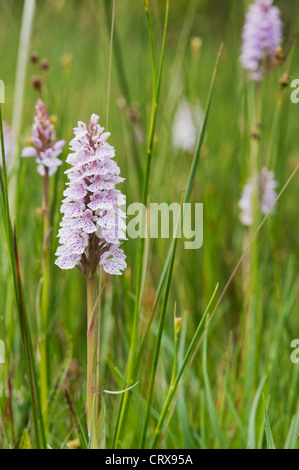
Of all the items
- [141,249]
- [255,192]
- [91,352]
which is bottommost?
[91,352]

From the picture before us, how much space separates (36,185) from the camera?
1373 millimetres

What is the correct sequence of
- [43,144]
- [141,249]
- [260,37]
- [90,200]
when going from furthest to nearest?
[260,37] < [43,144] < [141,249] < [90,200]

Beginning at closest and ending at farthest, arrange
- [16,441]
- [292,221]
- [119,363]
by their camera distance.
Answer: [16,441]
[119,363]
[292,221]

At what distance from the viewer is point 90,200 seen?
545 mm

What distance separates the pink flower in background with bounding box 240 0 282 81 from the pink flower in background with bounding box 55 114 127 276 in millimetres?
822

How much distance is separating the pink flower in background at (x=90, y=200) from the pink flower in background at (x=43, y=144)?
26 centimetres

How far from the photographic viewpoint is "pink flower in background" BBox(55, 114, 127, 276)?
529 millimetres

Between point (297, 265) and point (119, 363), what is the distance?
2.91ft

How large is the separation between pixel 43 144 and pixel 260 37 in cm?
69

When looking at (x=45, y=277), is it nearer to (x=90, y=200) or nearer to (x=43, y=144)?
(x=43, y=144)

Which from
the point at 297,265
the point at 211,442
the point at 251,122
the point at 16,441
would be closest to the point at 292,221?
Result: the point at 297,265

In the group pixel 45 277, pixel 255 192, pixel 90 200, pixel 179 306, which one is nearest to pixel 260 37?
pixel 255 192

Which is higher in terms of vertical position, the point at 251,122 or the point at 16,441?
the point at 251,122

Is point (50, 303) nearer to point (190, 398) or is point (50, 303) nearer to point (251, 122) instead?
point (190, 398)
